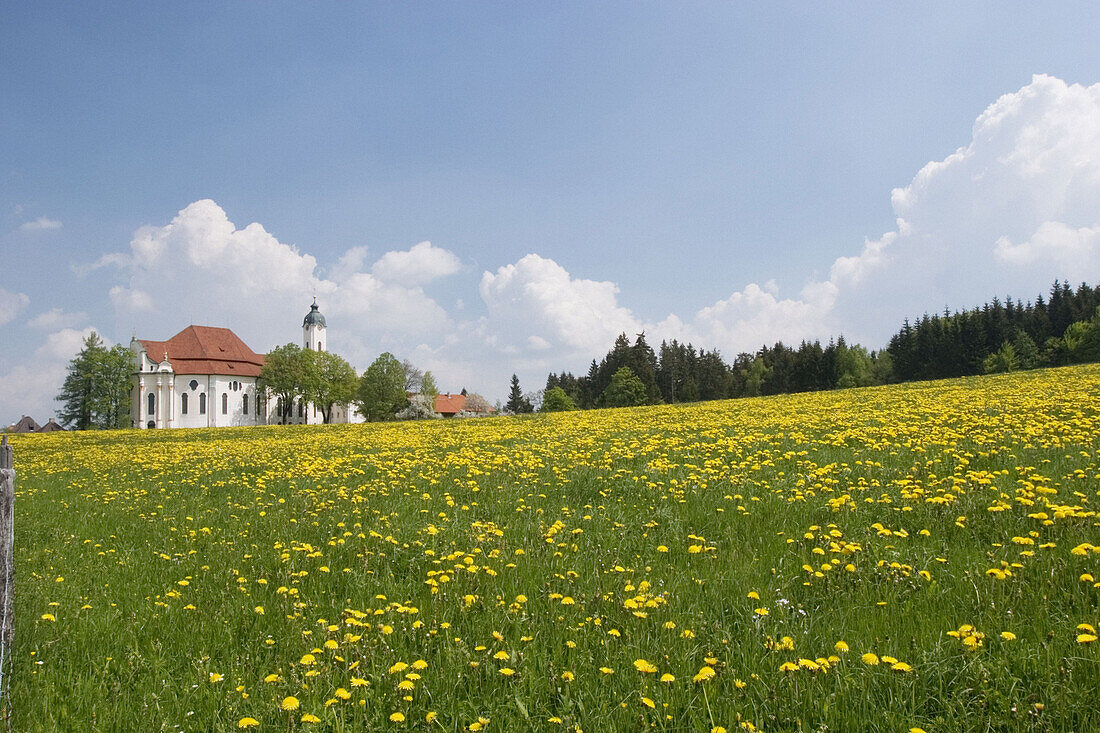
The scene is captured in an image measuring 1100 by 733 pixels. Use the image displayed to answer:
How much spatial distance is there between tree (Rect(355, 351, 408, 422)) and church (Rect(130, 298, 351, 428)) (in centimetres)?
1072

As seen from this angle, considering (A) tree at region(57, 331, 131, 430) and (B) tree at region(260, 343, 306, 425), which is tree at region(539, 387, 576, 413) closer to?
(B) tree at region(260, 343, 306, 425)

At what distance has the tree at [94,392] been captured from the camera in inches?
3132

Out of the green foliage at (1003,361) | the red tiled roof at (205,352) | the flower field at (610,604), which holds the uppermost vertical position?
the red tiled roof at (205,352)

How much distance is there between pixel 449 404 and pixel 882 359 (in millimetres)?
87146

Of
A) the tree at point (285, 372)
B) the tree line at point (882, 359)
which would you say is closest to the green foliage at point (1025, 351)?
the tree line at point (882, 359)

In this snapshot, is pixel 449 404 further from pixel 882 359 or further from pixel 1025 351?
pixel 1025 351

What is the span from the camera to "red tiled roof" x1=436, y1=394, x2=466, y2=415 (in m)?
133

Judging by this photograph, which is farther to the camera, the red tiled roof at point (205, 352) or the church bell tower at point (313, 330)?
the church bell tower at point (313, 330)

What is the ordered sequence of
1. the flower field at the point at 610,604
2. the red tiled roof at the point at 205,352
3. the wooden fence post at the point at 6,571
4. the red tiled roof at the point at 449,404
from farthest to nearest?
the red tiled roof at the point at 449,404 → the red tiled roof at the point at 205,352 → the wooden fence post at the point at 6,571 → the flower field at the point at 610,604

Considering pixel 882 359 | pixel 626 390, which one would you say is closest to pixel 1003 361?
pixel 882 359

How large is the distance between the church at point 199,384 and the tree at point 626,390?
45.4 m

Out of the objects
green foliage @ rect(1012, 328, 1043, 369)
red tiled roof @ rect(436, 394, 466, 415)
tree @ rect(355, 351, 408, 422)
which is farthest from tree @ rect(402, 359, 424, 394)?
green foliage @ rect(1012, 328, 1043, 369)

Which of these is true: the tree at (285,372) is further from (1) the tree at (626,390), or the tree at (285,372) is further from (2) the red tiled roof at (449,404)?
(2) the red tiled roof at (449,404)

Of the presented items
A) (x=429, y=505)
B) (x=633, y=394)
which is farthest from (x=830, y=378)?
(x=429, y=505)
